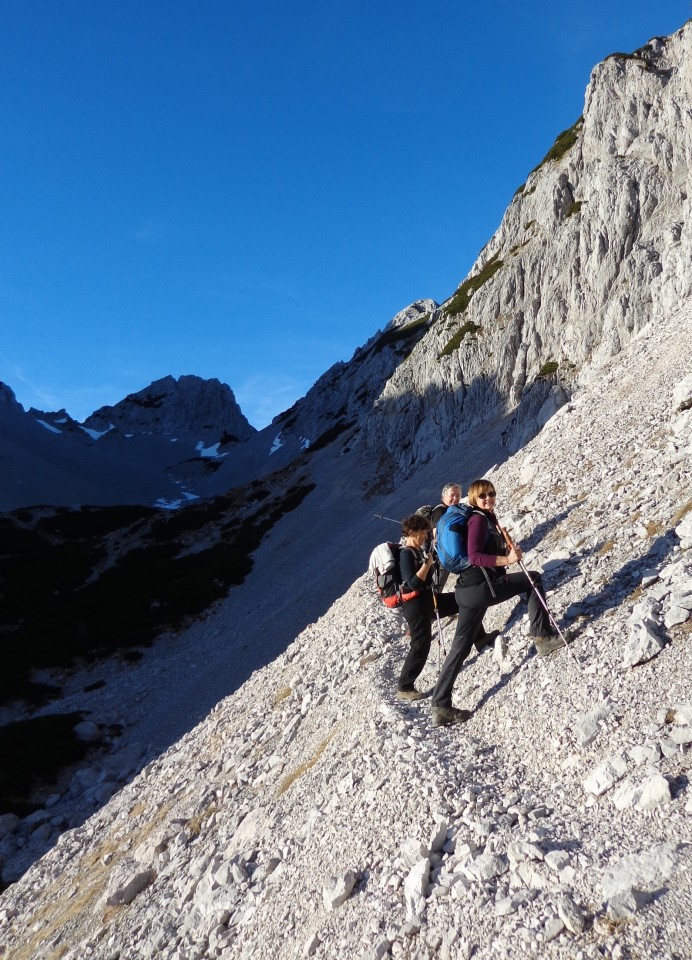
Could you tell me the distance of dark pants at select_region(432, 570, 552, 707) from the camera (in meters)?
8.44

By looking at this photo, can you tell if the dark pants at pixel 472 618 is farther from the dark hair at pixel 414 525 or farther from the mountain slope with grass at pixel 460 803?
the dark hair at pixel 414 525

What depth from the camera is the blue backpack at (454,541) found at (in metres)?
8.57

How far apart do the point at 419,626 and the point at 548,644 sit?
2.18 meters

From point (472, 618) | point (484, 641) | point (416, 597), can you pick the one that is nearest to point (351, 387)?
point (484, 641)

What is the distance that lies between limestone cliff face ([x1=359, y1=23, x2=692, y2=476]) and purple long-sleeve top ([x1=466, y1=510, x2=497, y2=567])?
32.6 metres

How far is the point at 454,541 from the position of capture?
28.1 ft

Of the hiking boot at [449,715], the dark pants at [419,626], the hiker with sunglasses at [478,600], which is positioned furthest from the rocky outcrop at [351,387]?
the hiking boot at [449,715]

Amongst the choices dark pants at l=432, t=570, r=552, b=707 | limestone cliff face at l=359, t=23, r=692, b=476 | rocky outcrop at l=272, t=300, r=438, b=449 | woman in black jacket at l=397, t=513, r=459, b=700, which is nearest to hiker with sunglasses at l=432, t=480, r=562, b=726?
dark pants at l=432, t=570, r=552, b=707

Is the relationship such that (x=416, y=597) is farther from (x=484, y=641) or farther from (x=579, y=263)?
(x=579, y=263)

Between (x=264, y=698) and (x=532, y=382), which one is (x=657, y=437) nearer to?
(x=264, y=698)

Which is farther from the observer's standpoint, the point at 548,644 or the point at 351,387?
the point at 351,387

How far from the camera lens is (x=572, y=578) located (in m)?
10.0

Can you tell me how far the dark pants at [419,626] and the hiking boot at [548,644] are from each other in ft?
5.57

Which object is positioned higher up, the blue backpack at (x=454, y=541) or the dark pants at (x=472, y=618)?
the blue backpack at (x=454, y=541)
